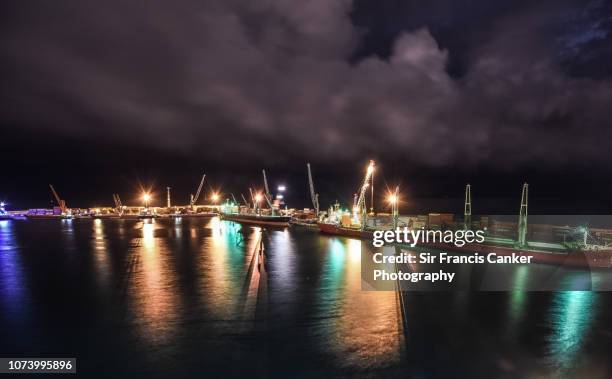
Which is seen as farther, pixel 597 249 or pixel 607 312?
pixel 597 249

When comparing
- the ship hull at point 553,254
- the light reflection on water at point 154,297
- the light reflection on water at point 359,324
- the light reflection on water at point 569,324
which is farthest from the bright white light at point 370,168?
the light reflection on water at point 569,324

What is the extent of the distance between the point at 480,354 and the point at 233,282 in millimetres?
19305

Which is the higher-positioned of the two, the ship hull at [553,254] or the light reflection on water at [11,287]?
the ship hull at [553,254]

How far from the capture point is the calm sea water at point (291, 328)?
15891mm

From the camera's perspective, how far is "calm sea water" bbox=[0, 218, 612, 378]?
1589 cm

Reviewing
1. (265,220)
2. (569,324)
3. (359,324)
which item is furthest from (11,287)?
(265,220)

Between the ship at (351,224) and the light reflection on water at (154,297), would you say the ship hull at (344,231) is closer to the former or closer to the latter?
the ship at (351,224)

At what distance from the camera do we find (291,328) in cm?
2039

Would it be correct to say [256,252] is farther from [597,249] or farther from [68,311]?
[597,249]

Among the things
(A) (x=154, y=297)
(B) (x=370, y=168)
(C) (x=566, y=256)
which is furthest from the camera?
(B) (x=370, y=168)

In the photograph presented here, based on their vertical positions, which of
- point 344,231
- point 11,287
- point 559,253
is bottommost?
point 11,287

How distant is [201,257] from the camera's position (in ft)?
152

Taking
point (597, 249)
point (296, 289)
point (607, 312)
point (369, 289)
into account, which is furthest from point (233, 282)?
point (597, 249)

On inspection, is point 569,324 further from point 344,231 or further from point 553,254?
point 344,231
